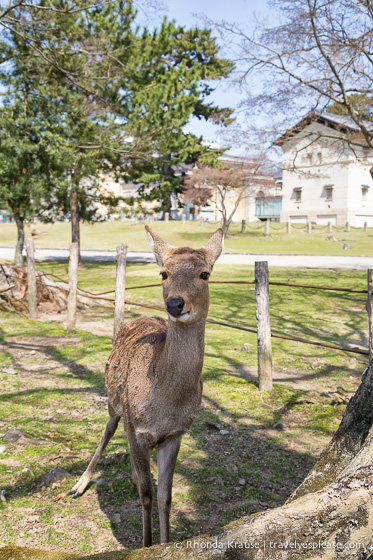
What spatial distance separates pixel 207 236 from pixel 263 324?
32.5m

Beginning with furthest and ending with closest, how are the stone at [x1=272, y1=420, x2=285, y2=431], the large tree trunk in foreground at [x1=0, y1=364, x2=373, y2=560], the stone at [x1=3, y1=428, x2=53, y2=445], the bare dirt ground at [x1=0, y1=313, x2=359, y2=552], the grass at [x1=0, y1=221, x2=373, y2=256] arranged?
the grass at [x1=0, y1=221, x2=373, y2=256] → the stone at [x1=272, y1=420, x2=285, y2=431] → the stone at [x1=3, y1=428, x2=53, y2=445] → the bare dirt ground at [x1=0, y1=313, x2=359, y2=552] → the large tree trunk in foreground at [x1=0, y1=364, x2=373, y2=560]

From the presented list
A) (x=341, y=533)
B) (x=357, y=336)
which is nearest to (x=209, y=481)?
(x=341, y=533)

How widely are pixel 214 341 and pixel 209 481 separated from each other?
501cm

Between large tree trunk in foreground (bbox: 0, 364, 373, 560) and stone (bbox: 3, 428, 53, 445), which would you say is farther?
stone (bbox: 3, 428, 53, 445)

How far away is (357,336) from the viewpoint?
9.04m

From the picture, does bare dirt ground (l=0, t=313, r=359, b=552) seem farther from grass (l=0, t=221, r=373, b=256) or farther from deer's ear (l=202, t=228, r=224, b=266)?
grass (l=0, t=221, r=373, b=256)

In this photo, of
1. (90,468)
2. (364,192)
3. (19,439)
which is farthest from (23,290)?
(364,192)

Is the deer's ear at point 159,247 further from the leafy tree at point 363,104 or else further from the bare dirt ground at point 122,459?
the leafy tree at point 363,104

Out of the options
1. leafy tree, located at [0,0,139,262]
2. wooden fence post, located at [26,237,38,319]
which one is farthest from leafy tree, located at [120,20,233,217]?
wooden fence post, located at [26,237,38,319]

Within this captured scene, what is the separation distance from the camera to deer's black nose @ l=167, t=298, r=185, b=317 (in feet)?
8.54

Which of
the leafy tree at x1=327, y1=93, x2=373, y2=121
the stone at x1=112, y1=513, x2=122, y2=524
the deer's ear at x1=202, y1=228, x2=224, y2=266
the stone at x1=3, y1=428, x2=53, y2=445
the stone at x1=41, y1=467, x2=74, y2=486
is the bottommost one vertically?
the stone at x1=112, y1=513, x2=122, y2=524

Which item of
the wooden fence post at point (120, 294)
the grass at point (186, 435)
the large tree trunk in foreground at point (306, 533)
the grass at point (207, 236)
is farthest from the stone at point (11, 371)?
the grass at point (207, 236)

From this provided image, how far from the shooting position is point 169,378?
2.92 metres

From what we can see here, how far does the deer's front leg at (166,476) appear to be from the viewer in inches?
120
